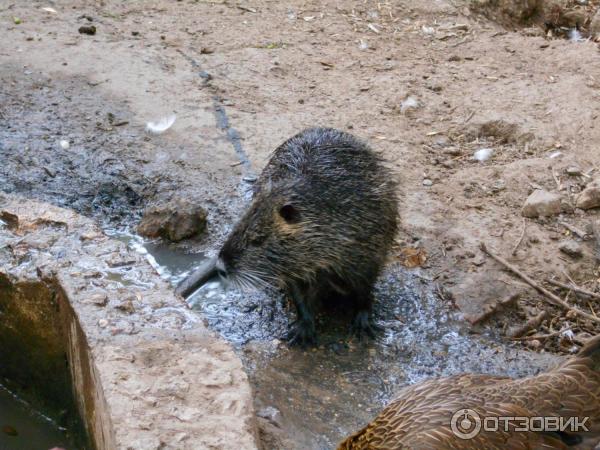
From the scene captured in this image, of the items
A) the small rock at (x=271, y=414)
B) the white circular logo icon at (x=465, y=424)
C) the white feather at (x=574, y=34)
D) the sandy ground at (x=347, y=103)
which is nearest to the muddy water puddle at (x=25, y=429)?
the small rock at (x=271, y=414)

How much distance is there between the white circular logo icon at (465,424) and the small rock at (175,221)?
283cm

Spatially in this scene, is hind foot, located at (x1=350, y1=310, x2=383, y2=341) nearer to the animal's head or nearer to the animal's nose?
the animal's head

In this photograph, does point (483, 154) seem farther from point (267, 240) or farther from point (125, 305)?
point (125, 305)

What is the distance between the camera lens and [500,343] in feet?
15.2

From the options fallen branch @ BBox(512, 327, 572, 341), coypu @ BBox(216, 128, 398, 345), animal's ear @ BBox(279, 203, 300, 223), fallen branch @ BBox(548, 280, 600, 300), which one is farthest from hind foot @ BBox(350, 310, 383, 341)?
fallen branch @ BBox(548, 280, 600, 300)

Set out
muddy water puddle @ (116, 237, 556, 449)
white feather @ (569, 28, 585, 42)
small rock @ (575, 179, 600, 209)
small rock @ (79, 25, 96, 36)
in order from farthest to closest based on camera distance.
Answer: white feather @ (569, 28, 585, 42), small rock @ (79, 25, 96, 36), small rock @ (575, 179, 600, 209), muddy water puddle @ (116, 237, 556, 449)

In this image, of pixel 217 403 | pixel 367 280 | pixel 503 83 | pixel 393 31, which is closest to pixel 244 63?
pixel 393 31

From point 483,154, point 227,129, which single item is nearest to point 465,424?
point 483,154

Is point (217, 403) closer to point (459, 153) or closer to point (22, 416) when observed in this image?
point (22, 416)

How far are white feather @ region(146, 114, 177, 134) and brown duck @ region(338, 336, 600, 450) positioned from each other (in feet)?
13.0

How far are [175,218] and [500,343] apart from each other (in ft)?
7.41

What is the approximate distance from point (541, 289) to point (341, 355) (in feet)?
4.18

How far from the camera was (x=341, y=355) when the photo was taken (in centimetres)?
459

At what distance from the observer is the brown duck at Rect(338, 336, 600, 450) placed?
119 inches
